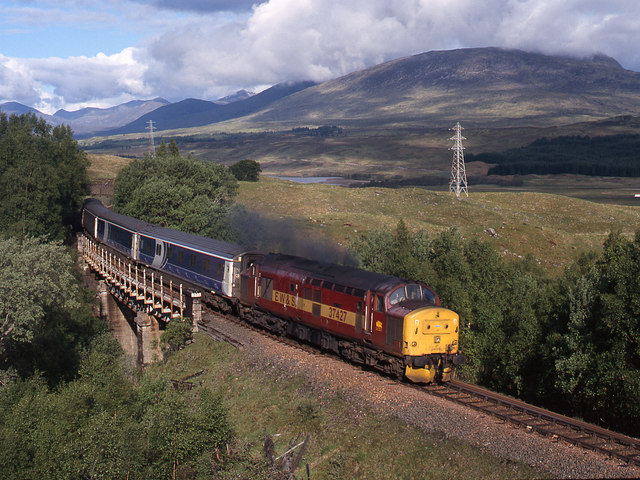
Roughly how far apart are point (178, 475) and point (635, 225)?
114 meters

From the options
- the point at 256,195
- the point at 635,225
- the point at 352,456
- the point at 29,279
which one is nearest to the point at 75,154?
the point at 256,195

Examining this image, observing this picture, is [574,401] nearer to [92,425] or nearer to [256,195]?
[92,425]

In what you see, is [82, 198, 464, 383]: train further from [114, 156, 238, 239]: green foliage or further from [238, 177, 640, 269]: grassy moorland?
[238, 177, 640, 269]: grassy moorland

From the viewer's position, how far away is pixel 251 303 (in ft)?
121

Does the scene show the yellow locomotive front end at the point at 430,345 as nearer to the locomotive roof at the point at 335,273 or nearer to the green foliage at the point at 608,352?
the locomotive roof at the point at 335,273

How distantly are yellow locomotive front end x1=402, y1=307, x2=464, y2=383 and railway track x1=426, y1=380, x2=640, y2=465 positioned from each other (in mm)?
749

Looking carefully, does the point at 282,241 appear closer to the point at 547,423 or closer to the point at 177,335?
the point at 177,335

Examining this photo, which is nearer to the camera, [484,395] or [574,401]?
[484,395]

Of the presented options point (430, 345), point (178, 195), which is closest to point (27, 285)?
point (430, 345)

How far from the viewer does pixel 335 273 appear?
99.3 ft

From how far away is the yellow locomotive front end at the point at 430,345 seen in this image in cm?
2538

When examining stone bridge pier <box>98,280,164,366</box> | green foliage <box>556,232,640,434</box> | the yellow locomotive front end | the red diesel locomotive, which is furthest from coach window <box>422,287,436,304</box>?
stone bridge pier <box>98,280,164,366</box>

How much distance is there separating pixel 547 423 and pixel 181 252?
2951 centimetres

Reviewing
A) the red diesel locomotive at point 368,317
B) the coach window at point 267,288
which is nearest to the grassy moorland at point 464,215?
the coach window at point 267,288
